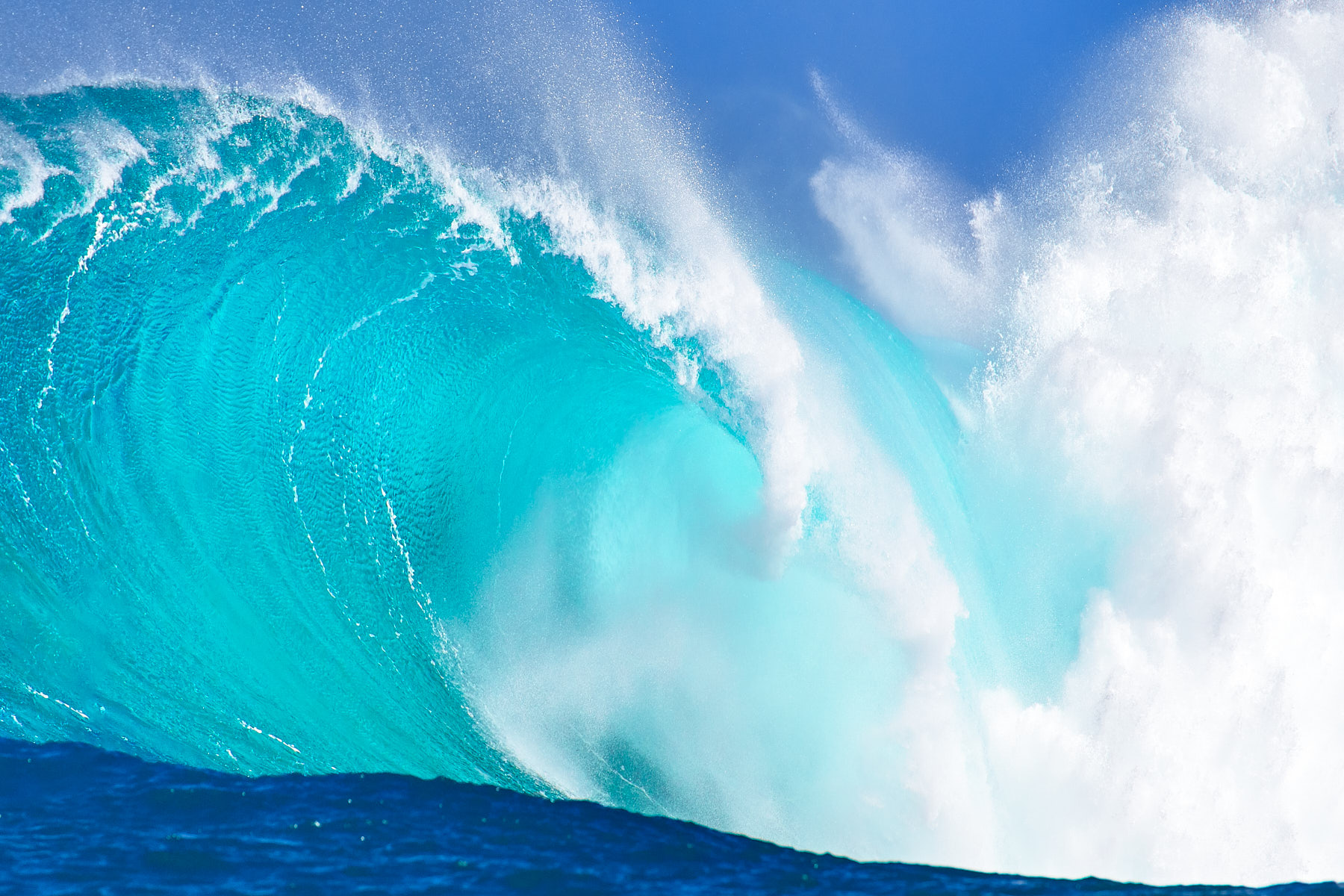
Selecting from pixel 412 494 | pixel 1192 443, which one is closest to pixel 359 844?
pixel 412 494

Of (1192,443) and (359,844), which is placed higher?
(1192,443)

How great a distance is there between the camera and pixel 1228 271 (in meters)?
11.7

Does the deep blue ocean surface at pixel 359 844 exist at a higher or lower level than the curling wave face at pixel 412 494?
lower

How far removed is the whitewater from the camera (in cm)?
761

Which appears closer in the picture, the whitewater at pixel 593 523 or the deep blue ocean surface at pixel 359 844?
the deep blue ocean surface at pixel 359 844

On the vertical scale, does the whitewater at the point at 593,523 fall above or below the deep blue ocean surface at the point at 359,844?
above

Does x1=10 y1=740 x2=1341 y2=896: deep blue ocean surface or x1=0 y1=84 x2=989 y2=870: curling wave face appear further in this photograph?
x1=0 y1=84 x2=989 y2=870: curling wave face

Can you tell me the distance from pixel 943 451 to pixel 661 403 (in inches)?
144

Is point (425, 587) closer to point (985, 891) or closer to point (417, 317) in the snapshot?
point (417, 317)

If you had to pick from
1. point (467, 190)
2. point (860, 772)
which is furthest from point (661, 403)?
point (860, 772)

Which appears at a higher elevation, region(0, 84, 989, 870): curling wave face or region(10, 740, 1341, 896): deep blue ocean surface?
region(0, 84, 989, 870): curling wave face

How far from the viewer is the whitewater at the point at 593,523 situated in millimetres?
7605

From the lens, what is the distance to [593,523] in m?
9.47

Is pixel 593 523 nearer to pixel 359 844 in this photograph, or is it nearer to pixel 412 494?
pixel 412 494
